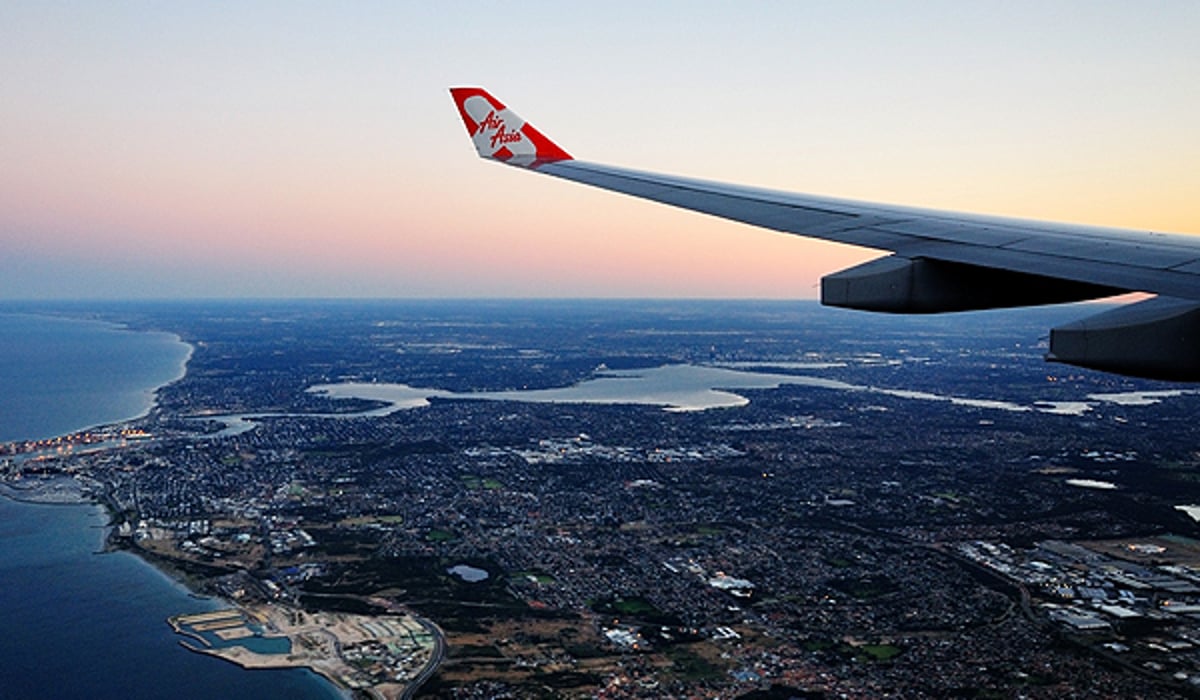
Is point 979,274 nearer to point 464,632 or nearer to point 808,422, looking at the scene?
point 464,632

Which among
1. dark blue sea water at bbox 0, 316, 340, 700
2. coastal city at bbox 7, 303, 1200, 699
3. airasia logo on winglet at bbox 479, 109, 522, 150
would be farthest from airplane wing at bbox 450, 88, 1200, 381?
dark blue sea water at bbox 0, 316, 340, 700

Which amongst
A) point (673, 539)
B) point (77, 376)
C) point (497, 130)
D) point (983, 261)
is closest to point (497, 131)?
point (497, 130)

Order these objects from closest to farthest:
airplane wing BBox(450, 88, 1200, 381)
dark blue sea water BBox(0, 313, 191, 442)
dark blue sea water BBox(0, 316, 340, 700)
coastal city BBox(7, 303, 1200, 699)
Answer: airplane wing BBox(450, 88, 1200, 381), dark blue sea water BBox(0, 316, 340, 700), coastal city BBox(7, 303, 1200, 699), dark blue sea water BBox(0, 313, 191, 442)

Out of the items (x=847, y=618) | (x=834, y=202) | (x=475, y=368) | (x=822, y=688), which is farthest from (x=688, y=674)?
(x=475, y=368)

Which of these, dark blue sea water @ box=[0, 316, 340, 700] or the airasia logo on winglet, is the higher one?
the airasia logo on winglet

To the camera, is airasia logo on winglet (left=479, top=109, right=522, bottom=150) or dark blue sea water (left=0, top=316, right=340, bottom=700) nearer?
airasia logo on winglet (left=479, top=109, right=522, bottom=150)

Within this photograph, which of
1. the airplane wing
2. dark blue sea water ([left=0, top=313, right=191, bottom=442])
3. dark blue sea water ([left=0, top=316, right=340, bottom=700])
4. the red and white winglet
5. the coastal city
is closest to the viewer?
the airplane wing

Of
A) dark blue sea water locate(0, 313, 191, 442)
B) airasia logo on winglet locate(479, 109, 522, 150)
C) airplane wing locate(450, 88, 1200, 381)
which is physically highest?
airasia logo on winglet locate(479, 109, 522, 150)

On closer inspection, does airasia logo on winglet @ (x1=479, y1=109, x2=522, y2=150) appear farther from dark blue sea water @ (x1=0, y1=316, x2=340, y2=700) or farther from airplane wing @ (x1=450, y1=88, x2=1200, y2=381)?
dark blue sea water @ (x1=0, y1=316, x2=340, y2=700)

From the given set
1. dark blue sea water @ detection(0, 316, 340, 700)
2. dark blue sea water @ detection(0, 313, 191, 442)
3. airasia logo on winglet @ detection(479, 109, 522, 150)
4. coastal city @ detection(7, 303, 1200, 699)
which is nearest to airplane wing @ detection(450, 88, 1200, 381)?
airasia logo on winglet @ detection(479, 109, 522, 150)
